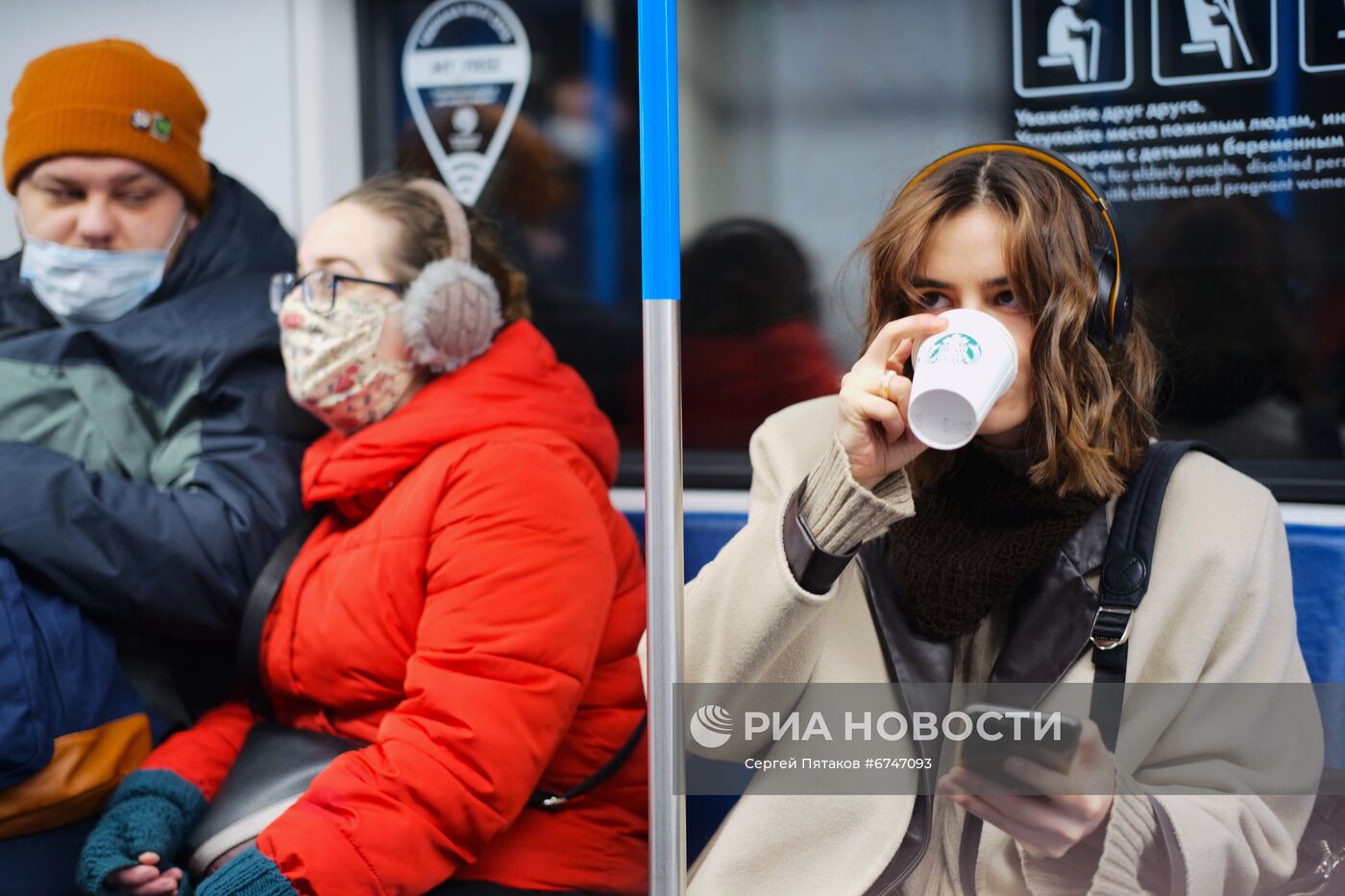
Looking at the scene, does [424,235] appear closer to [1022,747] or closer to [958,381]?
[958,381]

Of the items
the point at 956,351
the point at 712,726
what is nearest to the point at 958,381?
the point at 956,351

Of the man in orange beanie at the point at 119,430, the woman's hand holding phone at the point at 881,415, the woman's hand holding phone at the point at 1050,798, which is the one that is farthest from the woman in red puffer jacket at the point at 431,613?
the woman's hand holding phone at the point at 1050,798

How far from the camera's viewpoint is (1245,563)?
5.94 ft

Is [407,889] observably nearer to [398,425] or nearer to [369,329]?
[398,425]

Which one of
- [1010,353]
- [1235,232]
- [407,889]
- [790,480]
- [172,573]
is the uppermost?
[1235,232]

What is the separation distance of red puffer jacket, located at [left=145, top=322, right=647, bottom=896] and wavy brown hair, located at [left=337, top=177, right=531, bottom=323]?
11 cm

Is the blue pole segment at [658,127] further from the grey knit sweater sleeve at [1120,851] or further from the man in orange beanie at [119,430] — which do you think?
the man in orange beanie at [119,430]

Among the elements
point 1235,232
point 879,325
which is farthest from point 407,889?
point 1235,232

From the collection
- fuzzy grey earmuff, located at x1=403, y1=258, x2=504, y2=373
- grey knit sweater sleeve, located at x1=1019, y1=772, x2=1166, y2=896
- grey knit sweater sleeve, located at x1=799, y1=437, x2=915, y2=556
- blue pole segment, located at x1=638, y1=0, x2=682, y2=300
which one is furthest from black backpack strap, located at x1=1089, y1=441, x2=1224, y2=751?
fuzzy grey earmuff, located at x1=403, y1=258, x2=504, y2=373

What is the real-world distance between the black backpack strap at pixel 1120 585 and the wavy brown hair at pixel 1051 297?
0.04 metres

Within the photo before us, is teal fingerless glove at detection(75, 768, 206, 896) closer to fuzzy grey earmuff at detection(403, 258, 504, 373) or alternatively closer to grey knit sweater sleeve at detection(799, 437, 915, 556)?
fuzzy grey earmuff at detection(403, 258, 504, 373)

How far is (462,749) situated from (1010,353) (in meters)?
1.06

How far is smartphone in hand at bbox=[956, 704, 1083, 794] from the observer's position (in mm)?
1466

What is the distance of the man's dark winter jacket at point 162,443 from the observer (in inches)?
94.7
